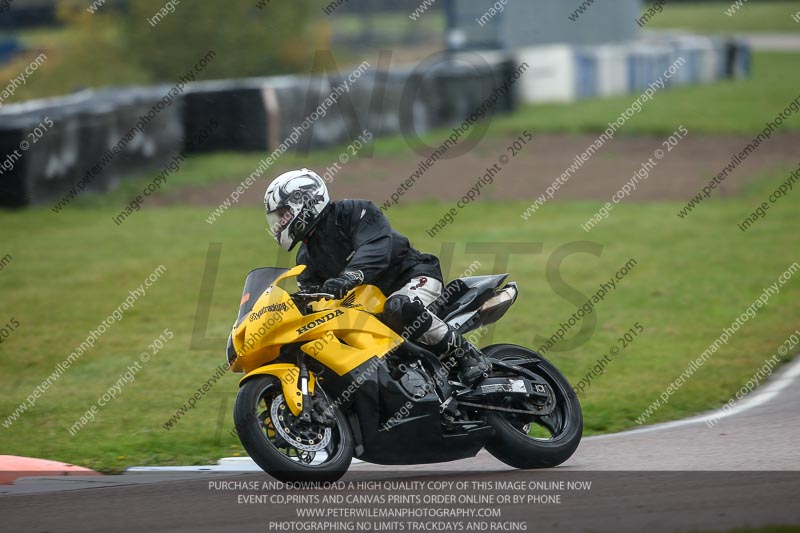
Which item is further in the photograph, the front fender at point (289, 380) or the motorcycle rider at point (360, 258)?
the motorcycle rider at point (360, 258)

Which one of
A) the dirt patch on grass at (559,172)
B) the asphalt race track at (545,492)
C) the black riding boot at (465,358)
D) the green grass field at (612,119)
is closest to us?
the asphalt race track at (545,492)

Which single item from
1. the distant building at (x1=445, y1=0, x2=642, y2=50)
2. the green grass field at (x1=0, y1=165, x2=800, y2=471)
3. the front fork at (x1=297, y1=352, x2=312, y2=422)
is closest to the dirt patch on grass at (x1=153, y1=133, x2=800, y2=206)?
the green grass field at (x1=0, y1=165, x2=800, y2=471)

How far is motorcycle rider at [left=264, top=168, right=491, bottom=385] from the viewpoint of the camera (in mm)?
6461

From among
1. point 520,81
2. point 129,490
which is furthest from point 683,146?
point 129,490

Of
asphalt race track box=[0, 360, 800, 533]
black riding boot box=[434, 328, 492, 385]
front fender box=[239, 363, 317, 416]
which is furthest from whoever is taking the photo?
black riding boot box=[434, 328, 492, 385]

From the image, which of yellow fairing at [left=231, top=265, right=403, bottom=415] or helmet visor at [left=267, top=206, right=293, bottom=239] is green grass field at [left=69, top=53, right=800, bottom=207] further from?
yellow fairing at [left=231, top=265, right=403, bottom=415]

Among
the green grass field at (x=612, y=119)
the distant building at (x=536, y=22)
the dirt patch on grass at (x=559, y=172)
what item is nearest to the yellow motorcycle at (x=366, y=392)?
the dirt patch on grass at (x=559, y=172)

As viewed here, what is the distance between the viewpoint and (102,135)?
19.3 metres

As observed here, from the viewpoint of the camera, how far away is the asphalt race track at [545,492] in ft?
17.9

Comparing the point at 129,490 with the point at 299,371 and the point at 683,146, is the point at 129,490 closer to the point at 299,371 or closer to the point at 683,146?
the point at 299,371

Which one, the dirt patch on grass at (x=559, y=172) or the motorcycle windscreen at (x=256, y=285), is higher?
the motorcycle windscreen at (x=256, y=285)

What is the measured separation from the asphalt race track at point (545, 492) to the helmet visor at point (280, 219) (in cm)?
155

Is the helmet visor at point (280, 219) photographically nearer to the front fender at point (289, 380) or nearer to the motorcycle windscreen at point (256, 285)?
the motorcycle windscreen at point (256, 285)

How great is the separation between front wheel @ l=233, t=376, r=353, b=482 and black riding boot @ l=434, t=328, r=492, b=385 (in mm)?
842
